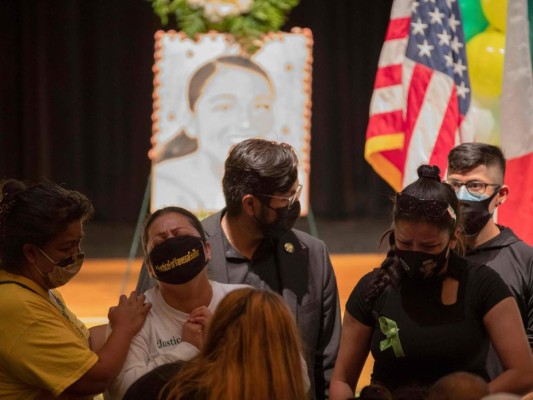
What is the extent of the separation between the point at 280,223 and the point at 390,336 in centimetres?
69

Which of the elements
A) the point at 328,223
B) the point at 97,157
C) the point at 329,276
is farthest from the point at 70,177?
the point at 329,276

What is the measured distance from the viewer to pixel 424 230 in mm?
2771

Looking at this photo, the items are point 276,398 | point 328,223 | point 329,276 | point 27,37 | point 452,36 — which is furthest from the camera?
point 328,223

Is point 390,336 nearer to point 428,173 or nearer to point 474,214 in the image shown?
point 428,173

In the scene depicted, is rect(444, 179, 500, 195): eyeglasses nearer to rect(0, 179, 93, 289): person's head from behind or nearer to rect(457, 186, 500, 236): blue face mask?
rect(457, 186, 500, 236): blue face mask

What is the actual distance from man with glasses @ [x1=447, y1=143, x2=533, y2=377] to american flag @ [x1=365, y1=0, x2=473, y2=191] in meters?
1.38

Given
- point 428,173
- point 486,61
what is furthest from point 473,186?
point 486,61

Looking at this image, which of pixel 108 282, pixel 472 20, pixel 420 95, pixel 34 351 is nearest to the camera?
pixel 34 351

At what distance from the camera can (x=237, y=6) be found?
5.78 m

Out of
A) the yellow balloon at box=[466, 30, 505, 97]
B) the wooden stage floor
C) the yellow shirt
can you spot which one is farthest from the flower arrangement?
the yellow shirt

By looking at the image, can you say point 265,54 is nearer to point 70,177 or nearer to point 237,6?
point 237,6

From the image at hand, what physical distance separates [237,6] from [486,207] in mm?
2788

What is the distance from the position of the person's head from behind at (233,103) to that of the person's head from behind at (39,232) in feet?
11.2

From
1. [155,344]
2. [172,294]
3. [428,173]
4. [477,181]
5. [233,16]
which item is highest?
[233,16]
